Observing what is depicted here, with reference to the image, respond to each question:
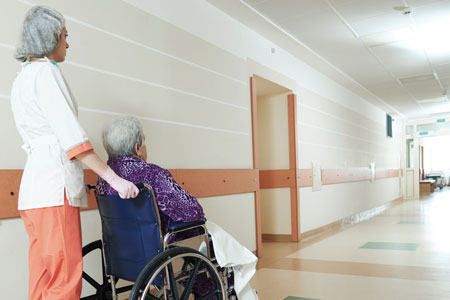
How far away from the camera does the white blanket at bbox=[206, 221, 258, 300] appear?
1933mm

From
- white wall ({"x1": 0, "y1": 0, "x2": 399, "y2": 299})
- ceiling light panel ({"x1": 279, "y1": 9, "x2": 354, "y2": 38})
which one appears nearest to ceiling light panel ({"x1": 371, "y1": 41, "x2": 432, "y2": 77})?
ceiling light panel ({"x1": 279, "y1": 9, "x2": 354, "y2": 38})

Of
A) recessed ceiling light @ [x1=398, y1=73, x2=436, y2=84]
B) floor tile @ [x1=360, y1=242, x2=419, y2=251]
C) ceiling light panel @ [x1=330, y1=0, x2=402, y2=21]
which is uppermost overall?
ceiling light panel @ [x1=330, y1=0, x2=402, y2=21]

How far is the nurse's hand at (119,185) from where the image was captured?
156 cm

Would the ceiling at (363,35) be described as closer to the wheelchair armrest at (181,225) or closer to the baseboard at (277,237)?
the baseboard at (277,237)

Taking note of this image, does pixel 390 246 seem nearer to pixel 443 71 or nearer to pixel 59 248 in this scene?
pixel 443 71

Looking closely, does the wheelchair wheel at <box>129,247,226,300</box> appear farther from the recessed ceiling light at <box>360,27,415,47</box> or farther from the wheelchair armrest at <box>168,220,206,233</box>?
the recessed ceiling light at <box>360,27,415,47</box>

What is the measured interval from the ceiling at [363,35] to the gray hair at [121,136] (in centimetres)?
238

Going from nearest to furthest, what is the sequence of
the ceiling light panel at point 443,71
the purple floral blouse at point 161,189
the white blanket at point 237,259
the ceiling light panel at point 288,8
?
1. the purple floral blouse at point 161,189
2. the white blanket at point 237,259
3. the ceiling light panel at point 288,8
4. the ceiling light panel at point 443,71

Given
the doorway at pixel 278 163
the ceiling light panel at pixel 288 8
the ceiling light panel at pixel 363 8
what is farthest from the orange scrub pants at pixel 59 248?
the doorway at pixel 278 163

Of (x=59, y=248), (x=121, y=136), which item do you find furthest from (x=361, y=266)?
(x=59, y=248)

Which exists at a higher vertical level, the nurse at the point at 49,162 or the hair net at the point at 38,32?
the hair net at the point at 38,32

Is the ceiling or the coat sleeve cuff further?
the ceiling

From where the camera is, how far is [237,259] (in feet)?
6.41

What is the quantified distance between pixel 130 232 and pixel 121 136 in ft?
1.47
